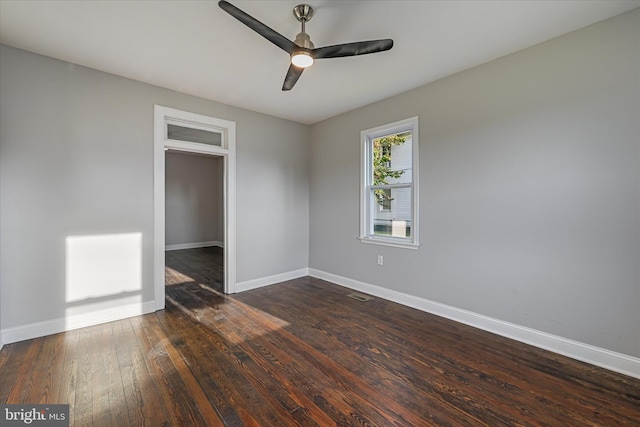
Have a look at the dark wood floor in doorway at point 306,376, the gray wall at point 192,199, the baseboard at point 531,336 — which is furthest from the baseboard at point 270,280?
the gray wall at point 192,199

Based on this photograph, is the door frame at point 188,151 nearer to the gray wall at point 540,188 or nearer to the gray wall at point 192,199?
the gray wall at point 540,188

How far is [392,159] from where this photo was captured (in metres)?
3.82

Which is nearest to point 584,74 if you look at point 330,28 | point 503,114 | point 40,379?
point 503,114

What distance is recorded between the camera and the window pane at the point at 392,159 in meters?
3.63

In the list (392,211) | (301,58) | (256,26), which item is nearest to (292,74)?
(301,58)

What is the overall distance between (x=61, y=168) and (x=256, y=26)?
8.24ft

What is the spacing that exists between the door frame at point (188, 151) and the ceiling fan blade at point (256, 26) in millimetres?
2100

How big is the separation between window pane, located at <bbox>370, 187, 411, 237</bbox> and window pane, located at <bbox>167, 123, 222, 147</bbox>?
240cm

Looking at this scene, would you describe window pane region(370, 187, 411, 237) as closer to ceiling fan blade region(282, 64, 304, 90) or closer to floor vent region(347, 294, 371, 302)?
floor vent region(347, 294, 371, 302)

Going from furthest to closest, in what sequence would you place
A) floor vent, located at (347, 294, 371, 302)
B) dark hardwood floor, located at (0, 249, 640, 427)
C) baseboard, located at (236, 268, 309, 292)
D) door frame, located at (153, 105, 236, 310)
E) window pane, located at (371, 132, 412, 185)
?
baseboard, located at (236, 268, 309, 292) → floor vent, located at (347, 294, 371, 302) → window pane, located at (371, 132, 412, 185) → door frame, located at (153, 105, 236, 310) → dark hardwood floor, located at (0, 249, 640, 427)

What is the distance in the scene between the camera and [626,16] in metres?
2.09

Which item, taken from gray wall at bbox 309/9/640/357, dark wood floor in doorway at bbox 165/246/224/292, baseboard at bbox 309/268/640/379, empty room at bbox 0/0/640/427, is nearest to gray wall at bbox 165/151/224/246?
dark wood floor in doorway at bbox 165/246/224/292

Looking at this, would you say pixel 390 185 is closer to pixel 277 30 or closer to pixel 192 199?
pixel 277 30

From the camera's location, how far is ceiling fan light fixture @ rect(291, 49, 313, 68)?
1.99 m
